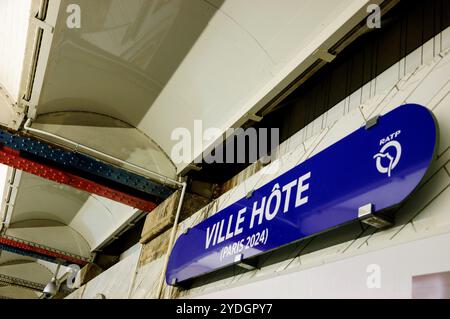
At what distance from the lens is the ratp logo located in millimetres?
1445

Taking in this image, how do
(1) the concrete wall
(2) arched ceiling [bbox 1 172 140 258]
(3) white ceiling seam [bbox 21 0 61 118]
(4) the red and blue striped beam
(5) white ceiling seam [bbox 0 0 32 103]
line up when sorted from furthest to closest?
(2) arched ceiling [bbox 1 172 140 258]
(4) the red and blue striped beam
(5) white ceiling seam [bbox 0 0 32 103]
(3) white ceiling seam [bbox 21 0 61 118]
(1) the concrete wall

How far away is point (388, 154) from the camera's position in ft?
4.90

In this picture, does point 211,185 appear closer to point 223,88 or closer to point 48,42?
point 223,88

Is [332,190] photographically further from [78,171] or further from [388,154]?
[78,171]

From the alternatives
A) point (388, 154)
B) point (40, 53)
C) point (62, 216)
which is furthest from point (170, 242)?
point (62, 216)

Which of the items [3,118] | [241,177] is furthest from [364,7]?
[3,118]

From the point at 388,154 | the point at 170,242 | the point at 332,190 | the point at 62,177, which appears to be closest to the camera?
the point at 388,154

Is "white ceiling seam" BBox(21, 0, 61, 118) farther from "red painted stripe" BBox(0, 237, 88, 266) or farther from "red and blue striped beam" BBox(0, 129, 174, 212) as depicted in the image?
"red painted stripe" BBox(0, 237, 88, 266)

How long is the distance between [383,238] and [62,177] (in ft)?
10.1

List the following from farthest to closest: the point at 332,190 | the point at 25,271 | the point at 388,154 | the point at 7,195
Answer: the point at 25,271
the point at 7,195
the point at 332,190
the point at 388,154

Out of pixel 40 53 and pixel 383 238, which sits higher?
pixel 40 53

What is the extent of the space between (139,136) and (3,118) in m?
1.16

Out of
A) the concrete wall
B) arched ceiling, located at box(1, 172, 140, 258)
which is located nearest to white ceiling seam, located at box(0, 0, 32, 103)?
arched ceiling, located at box(1, 172, 140, 258)

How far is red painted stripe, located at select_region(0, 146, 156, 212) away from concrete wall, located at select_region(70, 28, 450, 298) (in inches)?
72.5
